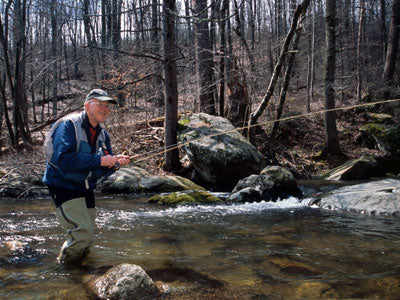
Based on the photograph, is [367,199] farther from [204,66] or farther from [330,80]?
[204,66]

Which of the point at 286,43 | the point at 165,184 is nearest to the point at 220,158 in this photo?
the point at 165,184

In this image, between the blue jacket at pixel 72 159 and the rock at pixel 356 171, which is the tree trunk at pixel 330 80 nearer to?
the rock at pixel 356 171

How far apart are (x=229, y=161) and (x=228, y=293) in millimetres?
7718

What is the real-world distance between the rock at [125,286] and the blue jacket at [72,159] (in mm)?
1014

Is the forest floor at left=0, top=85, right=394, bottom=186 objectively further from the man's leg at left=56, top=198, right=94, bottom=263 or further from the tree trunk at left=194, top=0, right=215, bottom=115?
the man's leg at left=56, top=198, right=94, bottom=263

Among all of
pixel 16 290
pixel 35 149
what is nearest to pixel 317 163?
pixel 35 149

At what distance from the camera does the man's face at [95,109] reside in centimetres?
385

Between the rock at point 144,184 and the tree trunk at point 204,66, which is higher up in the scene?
the tree trunk at point 204,66

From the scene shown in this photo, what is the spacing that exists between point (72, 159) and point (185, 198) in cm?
559

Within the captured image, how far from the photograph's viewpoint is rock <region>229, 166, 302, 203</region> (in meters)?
9.15

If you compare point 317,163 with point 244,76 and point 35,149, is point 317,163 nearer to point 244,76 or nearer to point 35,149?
point 244,76

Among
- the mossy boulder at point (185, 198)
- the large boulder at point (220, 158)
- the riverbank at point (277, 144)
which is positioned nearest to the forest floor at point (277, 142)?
the riverbank at point (277, 144)

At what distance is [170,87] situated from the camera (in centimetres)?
1173

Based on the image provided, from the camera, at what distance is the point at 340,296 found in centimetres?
333
